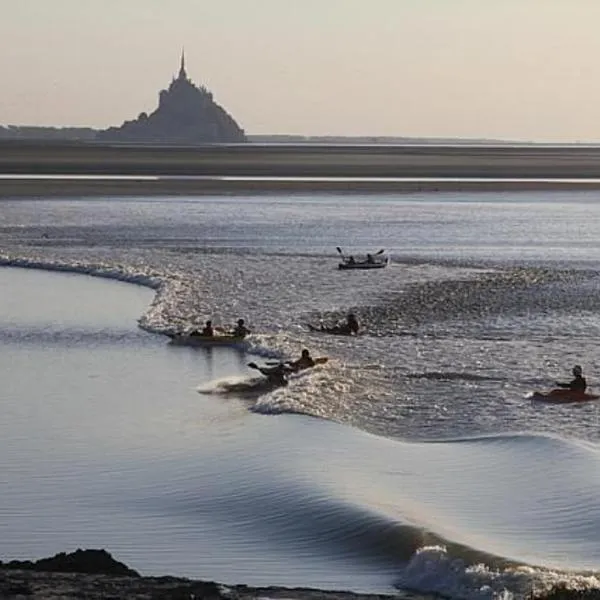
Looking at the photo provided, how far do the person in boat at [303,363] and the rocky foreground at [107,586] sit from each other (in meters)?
13.1

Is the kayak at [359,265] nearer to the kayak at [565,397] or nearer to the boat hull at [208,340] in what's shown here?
the boat hull at [208,340]

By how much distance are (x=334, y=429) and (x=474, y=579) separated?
831 centimetres

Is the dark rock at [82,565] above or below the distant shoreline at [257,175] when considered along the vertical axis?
above

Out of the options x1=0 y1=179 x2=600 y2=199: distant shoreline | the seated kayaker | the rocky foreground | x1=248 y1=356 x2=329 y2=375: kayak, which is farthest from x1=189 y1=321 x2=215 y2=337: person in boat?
x1=0 y1=179 x2=600 y2=199: distant shoreline

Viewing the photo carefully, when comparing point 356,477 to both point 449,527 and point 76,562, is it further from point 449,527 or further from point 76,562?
point 76,562

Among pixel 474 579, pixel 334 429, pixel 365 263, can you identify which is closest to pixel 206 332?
pixel 334 429

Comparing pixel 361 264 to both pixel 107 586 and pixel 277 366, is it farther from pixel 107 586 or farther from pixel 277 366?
pixel 107 586

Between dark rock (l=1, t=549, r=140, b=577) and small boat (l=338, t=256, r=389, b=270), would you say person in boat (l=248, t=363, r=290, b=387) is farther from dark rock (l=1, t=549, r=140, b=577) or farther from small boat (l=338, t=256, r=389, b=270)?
small boat (l=338, t=256, r=389, b=270)

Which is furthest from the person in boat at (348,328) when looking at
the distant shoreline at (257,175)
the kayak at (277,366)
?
the distant shoreline at (257,175)

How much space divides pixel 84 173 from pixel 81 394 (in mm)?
79659

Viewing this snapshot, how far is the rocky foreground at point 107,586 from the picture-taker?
1293cm

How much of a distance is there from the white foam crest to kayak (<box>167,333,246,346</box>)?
16106 mm

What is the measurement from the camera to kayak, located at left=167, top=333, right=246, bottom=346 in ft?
103

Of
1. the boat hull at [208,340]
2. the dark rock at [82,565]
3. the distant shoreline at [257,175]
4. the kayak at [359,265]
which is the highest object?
the dark rock at [82,565]
